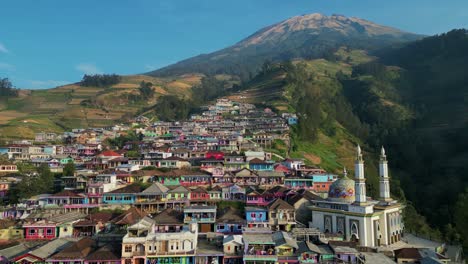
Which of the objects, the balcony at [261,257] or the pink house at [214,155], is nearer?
the balcony at [261,257]

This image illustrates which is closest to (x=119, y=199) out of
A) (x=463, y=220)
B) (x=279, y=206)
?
(x=279, y=206)

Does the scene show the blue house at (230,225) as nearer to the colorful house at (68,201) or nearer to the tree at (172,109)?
the colorful house at (68,201)

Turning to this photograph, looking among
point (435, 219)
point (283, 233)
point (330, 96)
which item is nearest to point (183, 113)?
point (330, 96)

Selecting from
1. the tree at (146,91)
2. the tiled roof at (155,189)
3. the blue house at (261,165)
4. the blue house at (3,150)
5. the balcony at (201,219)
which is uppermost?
the tree at (146,91)

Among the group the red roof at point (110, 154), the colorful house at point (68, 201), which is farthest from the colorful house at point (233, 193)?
the red roof at point (110, 154)

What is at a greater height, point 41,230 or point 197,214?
point 197,214

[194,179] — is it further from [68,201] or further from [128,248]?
[128,248]
